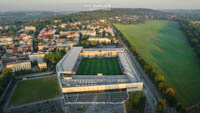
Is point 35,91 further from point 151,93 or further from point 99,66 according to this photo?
point 151,93

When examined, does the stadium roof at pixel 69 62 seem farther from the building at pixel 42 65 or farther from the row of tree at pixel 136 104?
the row of tree at pixel 136 104

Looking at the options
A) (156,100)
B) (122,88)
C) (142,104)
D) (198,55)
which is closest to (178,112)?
(156,100)

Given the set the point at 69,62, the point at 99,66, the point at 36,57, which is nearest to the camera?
the point at 69,62

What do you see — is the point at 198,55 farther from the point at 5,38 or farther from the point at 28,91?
the point at 5,38

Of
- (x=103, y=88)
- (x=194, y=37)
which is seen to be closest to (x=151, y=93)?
(x=103, y=88)

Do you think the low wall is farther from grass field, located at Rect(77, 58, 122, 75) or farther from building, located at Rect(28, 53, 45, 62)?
building, located at Rect(28, 53, 45, 62)
